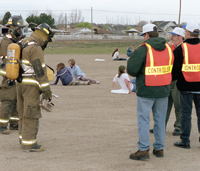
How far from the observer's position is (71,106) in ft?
32.2

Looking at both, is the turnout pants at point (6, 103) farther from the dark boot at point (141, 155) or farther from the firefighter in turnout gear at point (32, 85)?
the dark boot at point (141, 155)

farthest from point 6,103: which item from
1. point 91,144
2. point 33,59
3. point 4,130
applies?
point 91,144

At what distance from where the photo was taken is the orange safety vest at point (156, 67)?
5180mm

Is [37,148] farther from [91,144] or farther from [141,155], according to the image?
[141,155]

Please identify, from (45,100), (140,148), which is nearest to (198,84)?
(140,148)

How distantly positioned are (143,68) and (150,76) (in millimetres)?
165

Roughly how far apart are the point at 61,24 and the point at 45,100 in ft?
430

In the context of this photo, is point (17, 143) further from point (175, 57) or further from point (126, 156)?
point (175, 57)

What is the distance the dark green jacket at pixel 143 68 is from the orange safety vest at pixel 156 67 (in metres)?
0.06

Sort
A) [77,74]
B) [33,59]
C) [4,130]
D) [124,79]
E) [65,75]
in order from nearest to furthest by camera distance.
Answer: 1. [33,59]
2. [4,130]
3. [124,79]
4. [65,75]
5. [77,74]

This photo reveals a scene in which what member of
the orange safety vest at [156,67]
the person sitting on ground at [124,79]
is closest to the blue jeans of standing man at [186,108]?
the orange safety vest at [156,67]

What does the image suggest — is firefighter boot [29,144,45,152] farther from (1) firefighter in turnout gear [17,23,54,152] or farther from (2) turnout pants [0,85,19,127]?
(2) turnout pants [0,85,19,127]

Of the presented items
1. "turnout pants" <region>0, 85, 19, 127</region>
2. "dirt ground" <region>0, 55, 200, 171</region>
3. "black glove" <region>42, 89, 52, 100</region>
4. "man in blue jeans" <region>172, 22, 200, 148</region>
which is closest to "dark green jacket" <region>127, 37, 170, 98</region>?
"man in blue jeans" <region>172, 22, 200, 148</region>

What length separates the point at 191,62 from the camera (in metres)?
5.83
